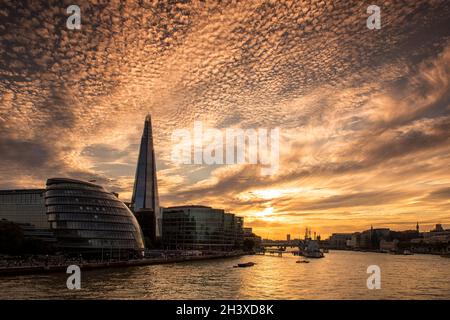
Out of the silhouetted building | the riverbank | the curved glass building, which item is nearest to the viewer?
the riverbank

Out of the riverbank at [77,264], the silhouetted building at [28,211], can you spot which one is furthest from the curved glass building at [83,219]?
the riverbank at [77,264]

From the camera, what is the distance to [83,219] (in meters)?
92.4

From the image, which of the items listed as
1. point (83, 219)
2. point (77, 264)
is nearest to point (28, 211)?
point (83, 219)

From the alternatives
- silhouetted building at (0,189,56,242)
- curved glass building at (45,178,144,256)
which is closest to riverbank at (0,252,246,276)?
curved glass building at (45,178,144,256)

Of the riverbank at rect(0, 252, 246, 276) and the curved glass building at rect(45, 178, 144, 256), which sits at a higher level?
the curved glass building at rect(45, 178, 144, 256)

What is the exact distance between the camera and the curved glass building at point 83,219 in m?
91.6

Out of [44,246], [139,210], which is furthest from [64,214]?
[139,210]

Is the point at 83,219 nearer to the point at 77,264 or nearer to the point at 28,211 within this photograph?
the point at 28,211

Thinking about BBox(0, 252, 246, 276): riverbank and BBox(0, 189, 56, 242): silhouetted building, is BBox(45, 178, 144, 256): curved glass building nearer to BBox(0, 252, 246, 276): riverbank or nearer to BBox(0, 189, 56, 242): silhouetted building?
BBox(0, 189, 56, 242): silhouetted building

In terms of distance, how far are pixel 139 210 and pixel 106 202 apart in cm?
9949

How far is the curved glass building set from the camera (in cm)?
9156

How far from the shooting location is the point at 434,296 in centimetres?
5028

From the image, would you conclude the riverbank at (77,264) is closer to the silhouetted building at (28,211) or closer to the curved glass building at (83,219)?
the curved glass building at (83,219)
